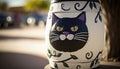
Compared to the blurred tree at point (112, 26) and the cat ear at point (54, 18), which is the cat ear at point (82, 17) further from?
the blurred tree at point (112, 26)

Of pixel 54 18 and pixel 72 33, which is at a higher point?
pixel 54 18

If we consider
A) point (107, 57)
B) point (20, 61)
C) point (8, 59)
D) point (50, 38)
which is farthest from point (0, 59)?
point (50, 38)

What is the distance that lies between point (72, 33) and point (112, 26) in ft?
5.13

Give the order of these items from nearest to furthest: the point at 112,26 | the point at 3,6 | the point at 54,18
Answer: the point at 54,18 → the point at 112,26 → the point at 3,6

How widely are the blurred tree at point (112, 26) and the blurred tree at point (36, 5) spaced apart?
38200mm

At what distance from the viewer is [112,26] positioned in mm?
5121

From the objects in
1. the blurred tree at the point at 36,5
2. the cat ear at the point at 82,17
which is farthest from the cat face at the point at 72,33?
the blurred tree at the point at 36,5

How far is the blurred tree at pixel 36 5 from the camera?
43.2m

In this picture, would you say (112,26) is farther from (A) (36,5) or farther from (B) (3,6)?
(B) (3,6)

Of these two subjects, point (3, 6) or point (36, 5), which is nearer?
point (36, 5)

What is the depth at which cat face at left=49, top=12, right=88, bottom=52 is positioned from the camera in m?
3.75

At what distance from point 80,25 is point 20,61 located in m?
4.35

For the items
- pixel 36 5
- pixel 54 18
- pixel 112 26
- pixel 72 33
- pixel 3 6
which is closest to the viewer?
pixel 72 33

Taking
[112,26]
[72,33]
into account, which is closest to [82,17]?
[72,33]
